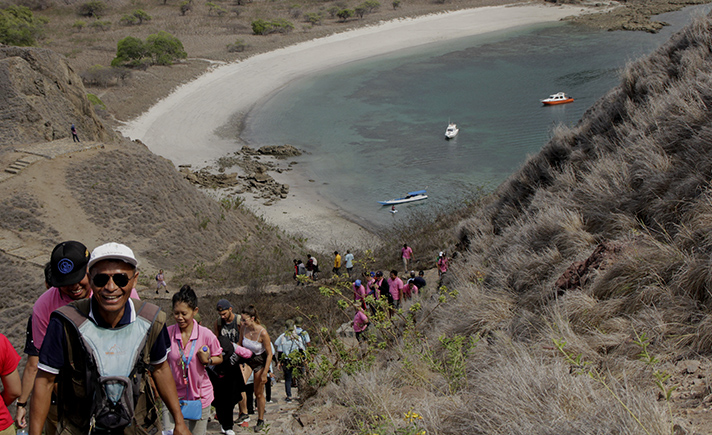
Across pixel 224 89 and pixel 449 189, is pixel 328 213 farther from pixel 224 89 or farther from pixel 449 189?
pixel 224 89

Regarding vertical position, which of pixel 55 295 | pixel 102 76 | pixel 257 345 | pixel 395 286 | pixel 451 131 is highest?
pixel 102 76

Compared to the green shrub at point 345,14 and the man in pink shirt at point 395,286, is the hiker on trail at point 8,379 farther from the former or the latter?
the green shrub at point 345,14

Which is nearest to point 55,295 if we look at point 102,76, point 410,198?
point 410,198

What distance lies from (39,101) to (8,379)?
1619 centimetres

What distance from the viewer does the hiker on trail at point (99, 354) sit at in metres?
2.88

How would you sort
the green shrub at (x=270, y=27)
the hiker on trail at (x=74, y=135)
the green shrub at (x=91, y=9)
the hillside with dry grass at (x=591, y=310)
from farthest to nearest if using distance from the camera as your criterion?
the green shrub at (x=91, y=9)
the green shrub at (x=270, y=27)
the hiker on trail at (x=74, y=135)
the hillside with dry grass at (x=591, y=310)

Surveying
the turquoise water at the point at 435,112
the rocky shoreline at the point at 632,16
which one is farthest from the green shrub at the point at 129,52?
the rocky shoreline at the point at 632,16

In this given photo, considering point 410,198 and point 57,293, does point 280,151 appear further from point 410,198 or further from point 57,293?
point 57,293

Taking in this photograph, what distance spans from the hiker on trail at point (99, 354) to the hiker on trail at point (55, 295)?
0.37 m

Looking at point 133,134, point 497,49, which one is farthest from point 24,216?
point 497,49

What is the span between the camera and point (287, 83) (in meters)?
49.0

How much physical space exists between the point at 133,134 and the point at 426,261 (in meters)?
28.2

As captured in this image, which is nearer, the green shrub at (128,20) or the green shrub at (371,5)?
the green shrub at (128,20)

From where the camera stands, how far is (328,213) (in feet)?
84.3
